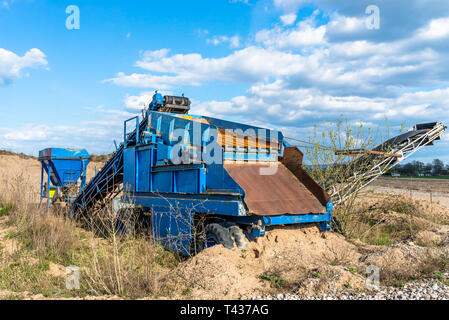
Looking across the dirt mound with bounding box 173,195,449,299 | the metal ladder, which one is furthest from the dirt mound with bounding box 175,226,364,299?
the metal ladder

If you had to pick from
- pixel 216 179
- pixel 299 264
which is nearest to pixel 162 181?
pixel 216 179

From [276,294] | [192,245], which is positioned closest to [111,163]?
[192,245]

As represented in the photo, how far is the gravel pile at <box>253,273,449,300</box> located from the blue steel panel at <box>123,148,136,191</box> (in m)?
5.90

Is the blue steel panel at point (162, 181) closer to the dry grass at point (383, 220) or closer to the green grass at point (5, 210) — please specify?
the dry grass at point (383, 220)

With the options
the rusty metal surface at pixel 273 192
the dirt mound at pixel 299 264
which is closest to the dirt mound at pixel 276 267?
the dirt mound at pixel 299 264

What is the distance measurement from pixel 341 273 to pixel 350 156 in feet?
16.0

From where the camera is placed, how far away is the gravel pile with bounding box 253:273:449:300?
5.08m

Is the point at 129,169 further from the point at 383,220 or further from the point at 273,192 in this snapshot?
the point at 383,220

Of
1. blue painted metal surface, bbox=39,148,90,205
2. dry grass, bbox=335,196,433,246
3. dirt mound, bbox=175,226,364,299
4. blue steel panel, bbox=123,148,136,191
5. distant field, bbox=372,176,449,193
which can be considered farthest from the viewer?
distant field, bbox=372,176,449,193

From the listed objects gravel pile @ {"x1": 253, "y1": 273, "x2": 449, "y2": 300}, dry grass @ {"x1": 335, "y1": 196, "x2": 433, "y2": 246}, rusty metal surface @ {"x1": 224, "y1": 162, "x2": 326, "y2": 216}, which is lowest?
gravel pile @ {"x1": 253, "y1": 273, "x2": 449, "y2": 300}

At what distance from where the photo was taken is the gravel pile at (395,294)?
508cm

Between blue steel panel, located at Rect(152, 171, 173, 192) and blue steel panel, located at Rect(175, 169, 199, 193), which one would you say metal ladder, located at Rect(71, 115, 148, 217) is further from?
blue steel panel, located at Rect(175, 169, 199, 193)
